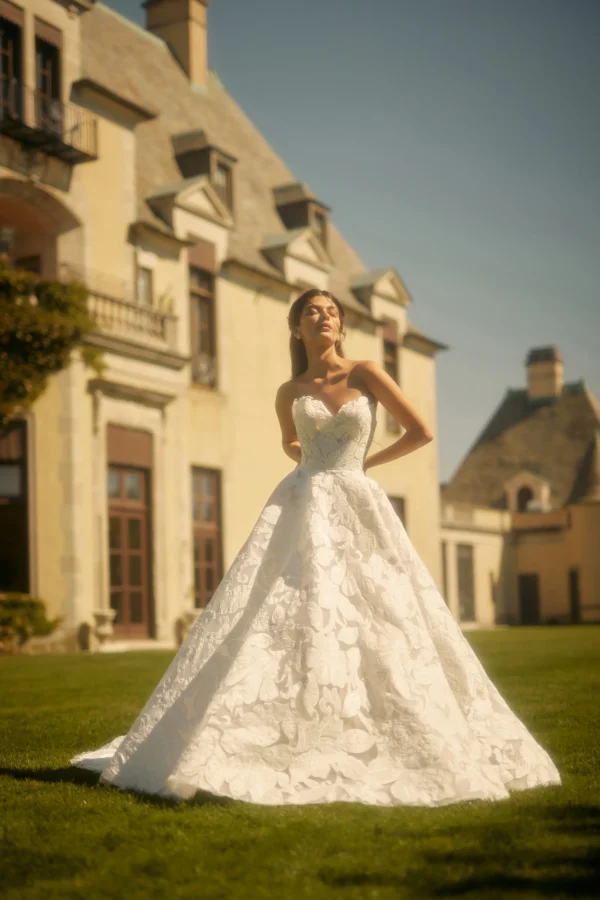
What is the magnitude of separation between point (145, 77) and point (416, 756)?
2597cm

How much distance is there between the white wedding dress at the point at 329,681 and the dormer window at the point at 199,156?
889 inches

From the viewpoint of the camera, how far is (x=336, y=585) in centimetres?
541

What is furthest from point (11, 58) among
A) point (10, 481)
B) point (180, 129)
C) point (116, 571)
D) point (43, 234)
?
point (116, 571)

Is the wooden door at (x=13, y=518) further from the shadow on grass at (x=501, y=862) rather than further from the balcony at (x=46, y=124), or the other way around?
the shadow on grass at (x=501, y=862)

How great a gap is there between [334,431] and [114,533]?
54.2ft

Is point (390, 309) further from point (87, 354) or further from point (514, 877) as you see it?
point (514, 877)

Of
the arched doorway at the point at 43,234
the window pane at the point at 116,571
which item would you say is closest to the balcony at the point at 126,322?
the arched doorway at the point at 43,234

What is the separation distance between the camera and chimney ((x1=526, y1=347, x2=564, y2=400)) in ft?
187

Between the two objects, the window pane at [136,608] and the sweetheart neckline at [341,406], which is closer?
the sweetheart neckline at [341,406]

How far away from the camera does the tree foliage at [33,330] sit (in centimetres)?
1922

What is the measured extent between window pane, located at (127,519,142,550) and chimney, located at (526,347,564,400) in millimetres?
37396

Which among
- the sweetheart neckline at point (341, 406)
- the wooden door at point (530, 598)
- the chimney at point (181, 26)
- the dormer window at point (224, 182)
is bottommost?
the wooden door at point (530, 598)

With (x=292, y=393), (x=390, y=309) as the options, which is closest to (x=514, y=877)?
(x=292, y=393)

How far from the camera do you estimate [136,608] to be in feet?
73.3
